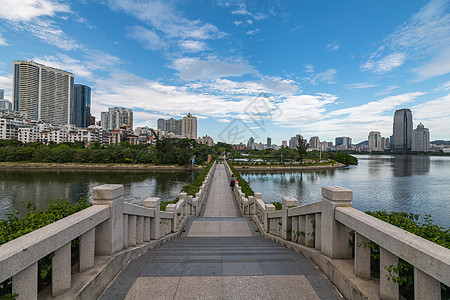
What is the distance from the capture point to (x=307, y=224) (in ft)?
11.2

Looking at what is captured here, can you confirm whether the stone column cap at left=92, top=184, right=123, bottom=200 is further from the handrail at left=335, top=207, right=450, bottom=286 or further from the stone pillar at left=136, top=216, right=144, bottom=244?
the handrail at left=335, top=207, right=450, bottom=286

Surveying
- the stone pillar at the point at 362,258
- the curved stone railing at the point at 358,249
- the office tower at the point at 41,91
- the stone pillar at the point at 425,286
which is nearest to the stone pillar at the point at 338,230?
the curved stone railing at the point at 358,249

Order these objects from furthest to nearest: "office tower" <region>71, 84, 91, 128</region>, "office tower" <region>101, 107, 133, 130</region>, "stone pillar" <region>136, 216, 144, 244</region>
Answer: "office tower" <region>71, 84, 91, 128</region>
"office tower" <region>101, 107, 133, 130</region>
"stone pillar" <region>136, 216, 144, 244</region>

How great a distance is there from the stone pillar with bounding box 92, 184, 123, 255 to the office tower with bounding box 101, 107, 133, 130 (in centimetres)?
15810

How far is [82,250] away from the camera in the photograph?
220 centimetres

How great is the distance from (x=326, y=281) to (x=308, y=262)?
0.45 metres

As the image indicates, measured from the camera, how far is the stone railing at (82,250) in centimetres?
147

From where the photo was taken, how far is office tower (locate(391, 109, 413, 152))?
14188 centimetres

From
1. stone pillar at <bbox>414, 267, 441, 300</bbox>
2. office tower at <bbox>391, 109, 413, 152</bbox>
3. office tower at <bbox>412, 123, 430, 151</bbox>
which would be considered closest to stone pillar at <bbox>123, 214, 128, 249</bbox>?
stone pillar at <bbox>414, 267, 441, 300</bbox>

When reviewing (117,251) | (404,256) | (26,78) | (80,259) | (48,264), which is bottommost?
(117,251)

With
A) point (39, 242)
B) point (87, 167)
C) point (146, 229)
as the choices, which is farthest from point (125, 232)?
point (87, 167)

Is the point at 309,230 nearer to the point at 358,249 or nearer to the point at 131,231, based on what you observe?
the point at 358,249

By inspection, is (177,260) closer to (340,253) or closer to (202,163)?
(340,253)

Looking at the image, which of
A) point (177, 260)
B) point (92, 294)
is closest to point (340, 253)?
point (177, 260)
